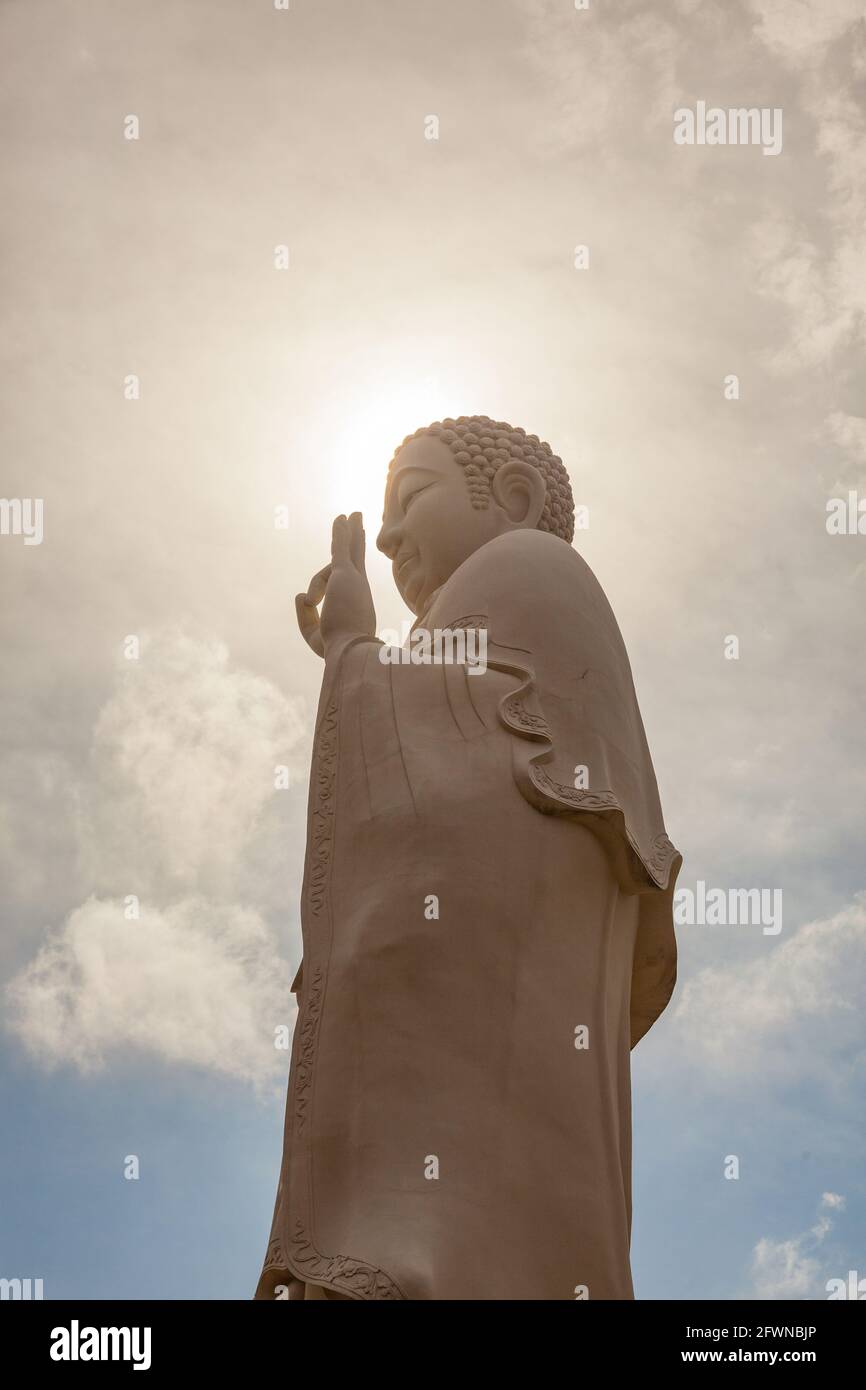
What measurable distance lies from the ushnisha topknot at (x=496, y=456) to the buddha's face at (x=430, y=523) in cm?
5

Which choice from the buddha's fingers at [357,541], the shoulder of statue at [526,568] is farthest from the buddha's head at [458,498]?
the buddha's fingers at [357,541]

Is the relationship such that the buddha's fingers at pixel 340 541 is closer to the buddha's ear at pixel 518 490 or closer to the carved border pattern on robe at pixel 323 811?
the carved border pattern on robe at pixel 323 811

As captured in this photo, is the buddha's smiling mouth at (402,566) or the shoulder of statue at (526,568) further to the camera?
the buddha's smiling mouth at (402,566)

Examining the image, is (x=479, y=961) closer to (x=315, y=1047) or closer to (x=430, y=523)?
(x=315, y=1047)

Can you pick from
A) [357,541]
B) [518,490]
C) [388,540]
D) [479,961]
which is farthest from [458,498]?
[479,961]

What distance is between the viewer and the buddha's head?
1039 centimetres

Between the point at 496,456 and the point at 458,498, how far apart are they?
34 cm

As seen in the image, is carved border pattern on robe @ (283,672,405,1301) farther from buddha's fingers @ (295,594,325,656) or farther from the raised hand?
buddha's fingers @ (295,594,325,656)

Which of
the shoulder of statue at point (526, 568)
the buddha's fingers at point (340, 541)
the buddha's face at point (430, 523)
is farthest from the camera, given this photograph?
the buddha's face at point (430, 523)

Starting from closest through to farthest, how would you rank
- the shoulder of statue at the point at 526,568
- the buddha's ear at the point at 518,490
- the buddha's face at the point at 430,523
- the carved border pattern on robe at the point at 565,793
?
the carved border pattern on robe at the point at 565,793 < the shoulder of statue at the point at 526,568 < the buddha's face at the point at 430,523 < the buddha's ear at the point at 518,490

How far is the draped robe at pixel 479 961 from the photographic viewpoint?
739cm
